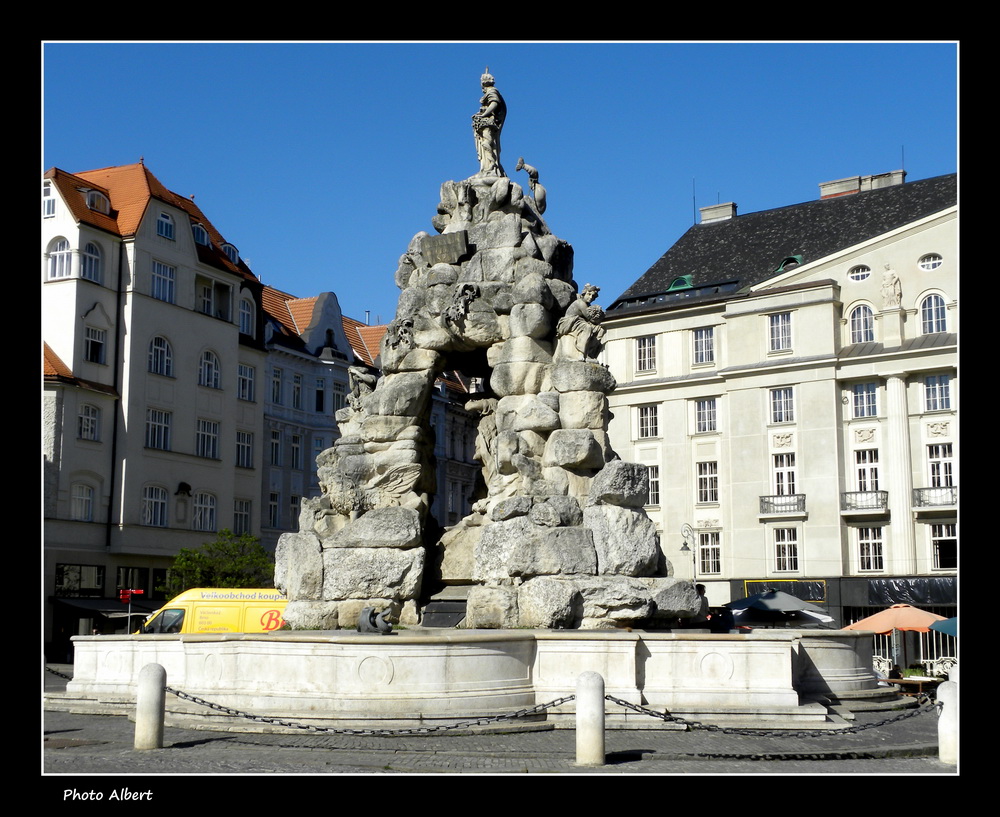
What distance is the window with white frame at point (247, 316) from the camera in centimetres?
4838

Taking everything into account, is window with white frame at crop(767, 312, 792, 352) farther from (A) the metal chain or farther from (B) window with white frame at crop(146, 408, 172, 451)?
(A) the metal chain

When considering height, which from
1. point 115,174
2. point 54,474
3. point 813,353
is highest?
point 115,174

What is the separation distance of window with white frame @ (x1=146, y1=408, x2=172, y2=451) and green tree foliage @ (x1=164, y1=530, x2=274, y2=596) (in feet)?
17.2

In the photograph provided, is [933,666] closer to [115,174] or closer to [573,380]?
[573,380]

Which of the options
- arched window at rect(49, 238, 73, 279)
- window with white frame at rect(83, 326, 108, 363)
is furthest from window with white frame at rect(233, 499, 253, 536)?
arched window at rect(49, 238, 73, 279)

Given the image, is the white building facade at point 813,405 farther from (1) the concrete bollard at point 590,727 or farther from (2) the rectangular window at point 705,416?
(1) the concrete bollard at point 590,727

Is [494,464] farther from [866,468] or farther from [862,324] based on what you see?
[862,324]

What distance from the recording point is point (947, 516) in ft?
140

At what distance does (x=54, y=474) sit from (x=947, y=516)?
2934cm

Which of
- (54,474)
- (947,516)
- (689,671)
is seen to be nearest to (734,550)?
(947,516)

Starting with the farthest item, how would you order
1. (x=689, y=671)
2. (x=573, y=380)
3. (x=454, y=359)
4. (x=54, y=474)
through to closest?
(x=54, y=474) < (x=454, y=359) < (x=573, y=380) < (x=689, y=671)

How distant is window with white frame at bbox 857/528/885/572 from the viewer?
43.7m

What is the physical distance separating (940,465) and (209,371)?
2626 cm

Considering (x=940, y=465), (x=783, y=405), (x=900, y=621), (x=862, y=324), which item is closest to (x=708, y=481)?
(x=783, y=405)
